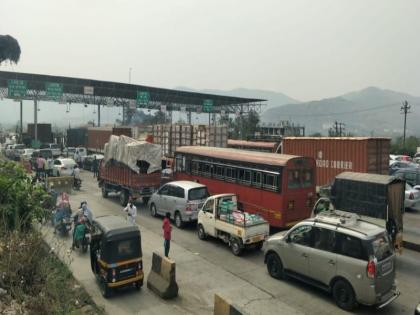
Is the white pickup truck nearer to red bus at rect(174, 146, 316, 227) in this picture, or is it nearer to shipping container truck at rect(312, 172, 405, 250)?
red bus at rect(174, 146, 316, 227)

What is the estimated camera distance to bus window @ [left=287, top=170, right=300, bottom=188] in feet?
49.2

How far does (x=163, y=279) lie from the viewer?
10.4 meters

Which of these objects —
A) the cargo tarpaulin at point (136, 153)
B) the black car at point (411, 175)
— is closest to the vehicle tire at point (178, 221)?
the cargo tarpaulin at point (136, 153)

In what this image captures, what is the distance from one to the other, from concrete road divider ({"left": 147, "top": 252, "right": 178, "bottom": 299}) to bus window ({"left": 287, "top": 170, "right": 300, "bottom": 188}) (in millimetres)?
6280

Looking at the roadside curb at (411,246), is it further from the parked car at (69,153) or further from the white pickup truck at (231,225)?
the parked car at (69,153)

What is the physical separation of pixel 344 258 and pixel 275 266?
2545mm

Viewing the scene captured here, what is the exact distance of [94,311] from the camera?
9062 millimetres

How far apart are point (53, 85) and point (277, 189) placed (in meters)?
37.0

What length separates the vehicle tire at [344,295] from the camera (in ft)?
30.6

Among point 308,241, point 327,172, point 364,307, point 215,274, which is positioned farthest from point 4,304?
point 327,172

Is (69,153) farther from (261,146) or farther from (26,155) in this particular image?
(261,146)

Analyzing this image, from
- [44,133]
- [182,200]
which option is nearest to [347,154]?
[182,200]

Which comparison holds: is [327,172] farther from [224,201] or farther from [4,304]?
[4,304]

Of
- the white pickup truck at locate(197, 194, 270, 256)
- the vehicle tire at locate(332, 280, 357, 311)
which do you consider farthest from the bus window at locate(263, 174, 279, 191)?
the vehicle tire at locate(332, 280, 357, 311)
